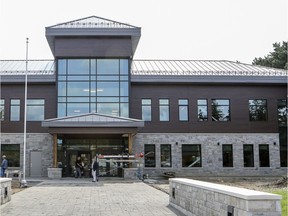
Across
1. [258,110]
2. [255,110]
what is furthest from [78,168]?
[258,110]

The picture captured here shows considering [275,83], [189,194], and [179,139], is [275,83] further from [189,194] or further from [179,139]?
[189,194]

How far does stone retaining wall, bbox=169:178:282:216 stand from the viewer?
755 centimetres

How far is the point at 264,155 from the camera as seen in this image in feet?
111

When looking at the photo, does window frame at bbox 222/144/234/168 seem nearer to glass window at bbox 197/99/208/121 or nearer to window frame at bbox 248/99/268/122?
glass window at bbox 197/99/208/121

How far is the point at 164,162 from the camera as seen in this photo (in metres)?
32.7

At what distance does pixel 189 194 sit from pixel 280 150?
78.1ft

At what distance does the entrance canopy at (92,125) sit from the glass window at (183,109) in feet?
17.3

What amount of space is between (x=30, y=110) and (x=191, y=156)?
13276mm

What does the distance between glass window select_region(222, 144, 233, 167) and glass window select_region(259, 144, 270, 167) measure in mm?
2460

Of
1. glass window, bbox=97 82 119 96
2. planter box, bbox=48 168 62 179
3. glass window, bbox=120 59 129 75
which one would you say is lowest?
planter box, bbox=48 168 62 179

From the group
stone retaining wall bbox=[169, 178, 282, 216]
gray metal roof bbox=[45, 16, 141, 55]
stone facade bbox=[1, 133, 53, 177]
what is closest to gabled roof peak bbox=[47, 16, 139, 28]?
gray metal roof bbox=[45, 16, 141, 55]

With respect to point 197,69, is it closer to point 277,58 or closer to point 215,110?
point 215,110

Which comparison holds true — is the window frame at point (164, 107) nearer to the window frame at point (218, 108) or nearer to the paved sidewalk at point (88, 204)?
the window frame at point (218, 108)

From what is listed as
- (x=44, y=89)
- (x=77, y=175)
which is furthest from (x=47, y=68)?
(x=77, y=175)
